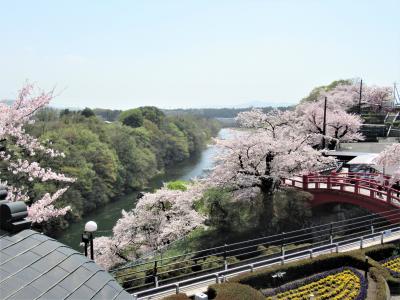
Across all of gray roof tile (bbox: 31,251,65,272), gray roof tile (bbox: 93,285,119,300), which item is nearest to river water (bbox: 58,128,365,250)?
gray roof tile (bbox: 93,285,119,300)

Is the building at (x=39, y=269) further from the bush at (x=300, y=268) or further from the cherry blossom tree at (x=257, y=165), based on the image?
the cherry blossom tree at (x=257, y=165)

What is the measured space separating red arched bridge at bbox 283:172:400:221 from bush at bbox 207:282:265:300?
11.6m

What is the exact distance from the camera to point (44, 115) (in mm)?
75000

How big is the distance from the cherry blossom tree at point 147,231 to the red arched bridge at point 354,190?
22.9ft

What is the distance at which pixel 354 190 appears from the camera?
2405cm

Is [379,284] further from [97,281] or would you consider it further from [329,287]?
[97,281]

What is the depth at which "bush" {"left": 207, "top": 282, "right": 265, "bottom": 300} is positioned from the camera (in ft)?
38.2

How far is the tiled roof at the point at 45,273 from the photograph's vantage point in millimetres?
4156

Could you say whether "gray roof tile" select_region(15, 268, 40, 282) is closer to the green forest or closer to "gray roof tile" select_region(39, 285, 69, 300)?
"gray roof tile" select_region(39, 285, 69, 300)

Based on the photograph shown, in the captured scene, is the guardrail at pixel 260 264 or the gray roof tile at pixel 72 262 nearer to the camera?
the gray roof tile at pixel 72 262

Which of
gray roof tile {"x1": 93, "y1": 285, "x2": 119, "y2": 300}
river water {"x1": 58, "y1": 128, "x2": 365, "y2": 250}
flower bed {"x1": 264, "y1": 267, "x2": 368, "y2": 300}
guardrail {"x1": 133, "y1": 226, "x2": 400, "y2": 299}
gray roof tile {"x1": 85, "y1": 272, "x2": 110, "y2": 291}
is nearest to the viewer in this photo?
gray roof tile {"x1": 93, "y1": 285, "x2": 119, "y2": 300}

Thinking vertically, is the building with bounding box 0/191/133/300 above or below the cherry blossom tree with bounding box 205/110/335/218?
above

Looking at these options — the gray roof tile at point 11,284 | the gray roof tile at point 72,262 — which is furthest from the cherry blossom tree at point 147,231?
the gray roof tile at point 11,284

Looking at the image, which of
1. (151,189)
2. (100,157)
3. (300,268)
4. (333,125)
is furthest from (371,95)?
(300,268)
